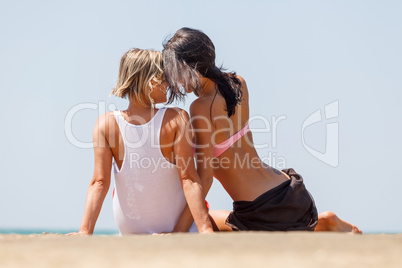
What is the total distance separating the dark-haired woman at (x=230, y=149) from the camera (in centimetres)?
402

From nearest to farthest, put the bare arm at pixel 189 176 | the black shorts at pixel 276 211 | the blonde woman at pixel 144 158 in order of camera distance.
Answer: the bare arm at pixel 189 176 → the blonde woman at pixel 144 158 → the black shorts at pixel 276 211

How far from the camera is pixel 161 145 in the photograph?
386 centimetres

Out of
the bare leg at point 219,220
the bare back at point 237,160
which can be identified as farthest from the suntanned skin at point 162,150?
the bare leg at point 219,220

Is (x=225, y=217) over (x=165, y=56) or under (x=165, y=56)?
under

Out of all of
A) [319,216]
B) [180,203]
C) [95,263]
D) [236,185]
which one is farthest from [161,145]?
[95,263]

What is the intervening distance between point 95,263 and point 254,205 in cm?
259

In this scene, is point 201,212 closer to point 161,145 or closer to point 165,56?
point 161,145

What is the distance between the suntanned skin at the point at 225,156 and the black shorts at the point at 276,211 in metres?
0.06

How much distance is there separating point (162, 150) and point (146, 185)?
301mm

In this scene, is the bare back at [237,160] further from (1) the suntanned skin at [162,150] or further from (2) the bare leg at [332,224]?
(2) the bare leg at [332,224]

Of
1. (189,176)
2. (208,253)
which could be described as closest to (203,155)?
(189,176)

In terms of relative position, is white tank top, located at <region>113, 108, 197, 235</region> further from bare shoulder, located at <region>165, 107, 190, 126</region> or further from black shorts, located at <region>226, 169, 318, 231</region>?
black shorts, located at <region>226, 169, 318, 231</region>

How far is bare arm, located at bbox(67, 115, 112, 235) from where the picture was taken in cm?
377

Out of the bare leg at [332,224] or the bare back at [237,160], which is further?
the bare leg at [332,224]
